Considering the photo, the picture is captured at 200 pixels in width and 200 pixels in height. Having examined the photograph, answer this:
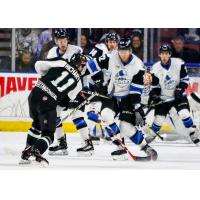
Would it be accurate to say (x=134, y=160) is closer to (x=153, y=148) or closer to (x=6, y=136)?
(x=153, y=148)

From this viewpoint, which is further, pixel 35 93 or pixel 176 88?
pixel 176 88

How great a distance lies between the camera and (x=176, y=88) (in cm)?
793

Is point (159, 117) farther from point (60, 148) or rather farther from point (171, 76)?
point (60, 148)

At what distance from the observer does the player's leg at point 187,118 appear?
801 centimetres

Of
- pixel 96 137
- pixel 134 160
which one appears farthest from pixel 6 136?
pixel 134 160

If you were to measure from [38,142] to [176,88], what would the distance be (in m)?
1.61

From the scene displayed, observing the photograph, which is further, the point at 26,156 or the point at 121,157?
the point at 121,157

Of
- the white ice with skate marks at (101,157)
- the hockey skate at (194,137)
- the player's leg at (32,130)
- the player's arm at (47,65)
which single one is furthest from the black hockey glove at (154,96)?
the player's leg at (32,130)

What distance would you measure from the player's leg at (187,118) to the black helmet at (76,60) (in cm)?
117

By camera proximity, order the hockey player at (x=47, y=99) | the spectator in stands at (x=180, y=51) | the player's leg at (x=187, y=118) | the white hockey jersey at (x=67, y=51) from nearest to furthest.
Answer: the hockey player at (x=47, y=99), the white hockey jersey at (x=67, y=51), the player's leg at (x=187, y=118), the spectator in stands at (x=180, y=51)

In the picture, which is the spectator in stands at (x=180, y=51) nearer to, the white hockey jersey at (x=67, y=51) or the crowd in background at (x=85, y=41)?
the crowd in background at (x=85, y=41)

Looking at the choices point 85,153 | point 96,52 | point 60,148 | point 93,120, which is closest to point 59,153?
point 60,148

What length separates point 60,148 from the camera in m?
7.67

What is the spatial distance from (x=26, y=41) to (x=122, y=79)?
111cm
